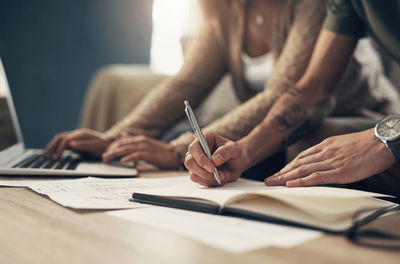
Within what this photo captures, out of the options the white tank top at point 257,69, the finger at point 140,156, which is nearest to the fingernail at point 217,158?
the finger at point 140,156

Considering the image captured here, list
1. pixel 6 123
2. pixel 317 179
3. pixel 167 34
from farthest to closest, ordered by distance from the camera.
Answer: pixel 167 34 < pixel 6 123 < pixel 317 179

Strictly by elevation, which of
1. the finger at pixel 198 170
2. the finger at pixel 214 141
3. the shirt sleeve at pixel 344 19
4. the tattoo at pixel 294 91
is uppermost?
the shirt sleeve at pixel 344 19

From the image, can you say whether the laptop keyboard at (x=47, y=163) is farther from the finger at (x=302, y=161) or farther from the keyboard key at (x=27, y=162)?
the finger at (x=302, y=161)

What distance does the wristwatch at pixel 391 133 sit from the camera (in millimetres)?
607

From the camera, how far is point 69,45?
2.91 metres

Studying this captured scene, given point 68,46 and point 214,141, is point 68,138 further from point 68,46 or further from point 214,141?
point 68,46

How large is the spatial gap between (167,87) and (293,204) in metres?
0.91

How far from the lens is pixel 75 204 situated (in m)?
0.53

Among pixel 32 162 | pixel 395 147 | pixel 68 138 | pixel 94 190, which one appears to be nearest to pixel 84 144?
pixel 68 138

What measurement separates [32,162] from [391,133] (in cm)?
76

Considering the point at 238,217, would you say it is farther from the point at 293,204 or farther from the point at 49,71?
the point at 49,71

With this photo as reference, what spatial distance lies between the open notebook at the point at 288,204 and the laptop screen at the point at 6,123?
24.2 inches

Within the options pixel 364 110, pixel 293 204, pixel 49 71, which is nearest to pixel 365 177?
pixel 293 204

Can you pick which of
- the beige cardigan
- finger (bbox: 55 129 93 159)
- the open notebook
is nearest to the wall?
the beige cardigan
